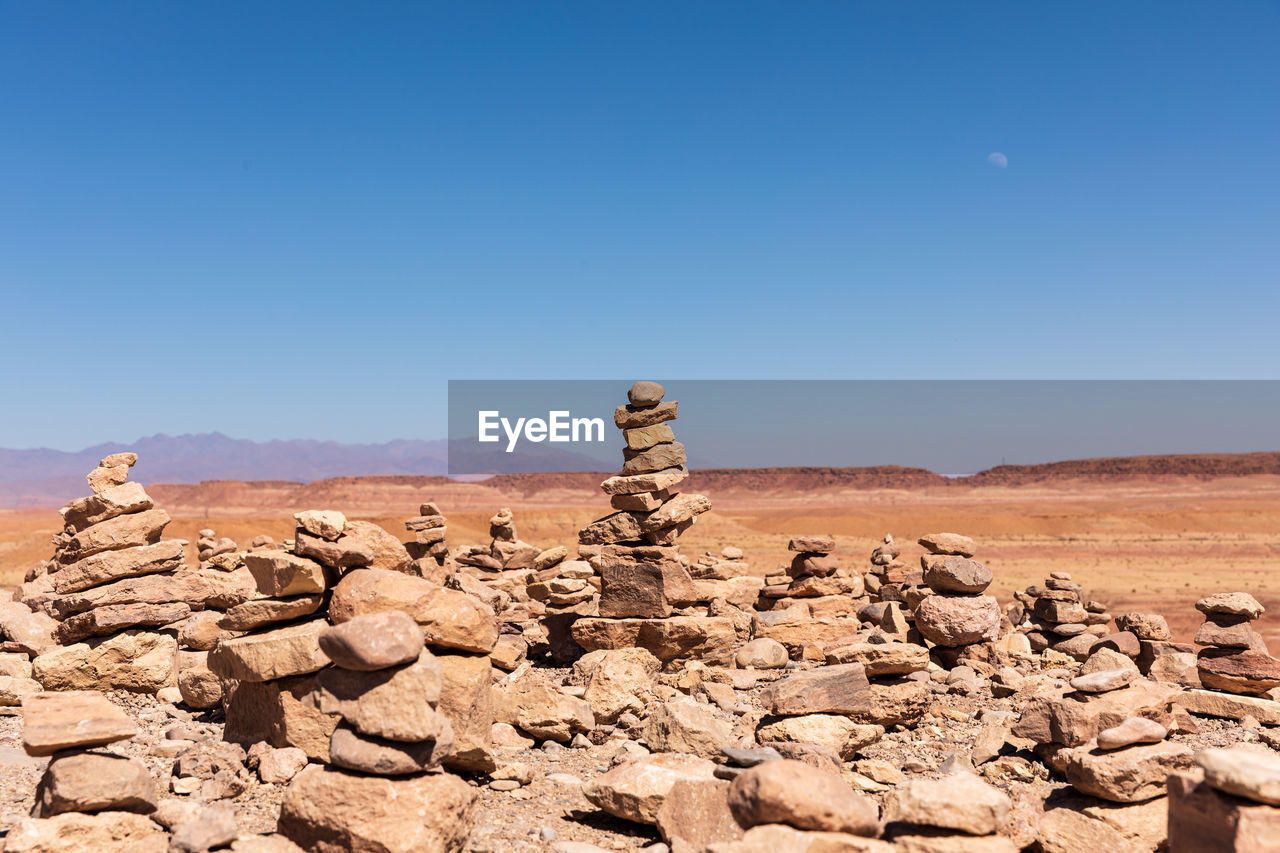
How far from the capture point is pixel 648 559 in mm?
12727

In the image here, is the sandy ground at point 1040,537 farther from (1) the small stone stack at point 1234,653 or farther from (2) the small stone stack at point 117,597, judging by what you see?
(2) the small stone stack at point 117,597

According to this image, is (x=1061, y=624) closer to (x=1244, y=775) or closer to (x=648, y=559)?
(x=648, y=559)

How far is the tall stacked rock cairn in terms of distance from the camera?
12453mm

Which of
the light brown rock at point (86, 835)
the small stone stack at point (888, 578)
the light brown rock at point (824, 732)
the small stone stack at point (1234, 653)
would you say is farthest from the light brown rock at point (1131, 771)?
the small stone stack at point (888, 578)

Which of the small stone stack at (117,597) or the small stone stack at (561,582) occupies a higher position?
the small stone stack at (117,597)

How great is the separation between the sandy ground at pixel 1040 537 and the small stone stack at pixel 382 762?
21.6 m

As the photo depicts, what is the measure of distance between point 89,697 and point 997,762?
811 centimetres

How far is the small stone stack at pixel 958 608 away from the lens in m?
12.2

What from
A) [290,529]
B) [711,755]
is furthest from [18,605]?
[290,529]

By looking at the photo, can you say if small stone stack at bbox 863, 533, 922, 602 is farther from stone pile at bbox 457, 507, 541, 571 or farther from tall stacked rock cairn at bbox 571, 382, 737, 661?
stone pile at bbox 457, 507, 541, 571

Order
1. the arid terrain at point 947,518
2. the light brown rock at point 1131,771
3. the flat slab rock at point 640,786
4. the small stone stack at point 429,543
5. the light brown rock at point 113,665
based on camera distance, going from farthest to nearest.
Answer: the arid terrain at point 947,518 < the small stone stack at point 429,543 < the light brown rock at point 113,665 < the light brown rock at point 1131,771 < the flat slab rock at point 640,786

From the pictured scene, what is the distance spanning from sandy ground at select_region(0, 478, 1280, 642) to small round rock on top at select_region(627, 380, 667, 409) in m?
16.5

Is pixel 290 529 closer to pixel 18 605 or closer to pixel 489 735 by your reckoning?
pixel 18 605

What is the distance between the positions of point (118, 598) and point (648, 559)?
6.86 meters
